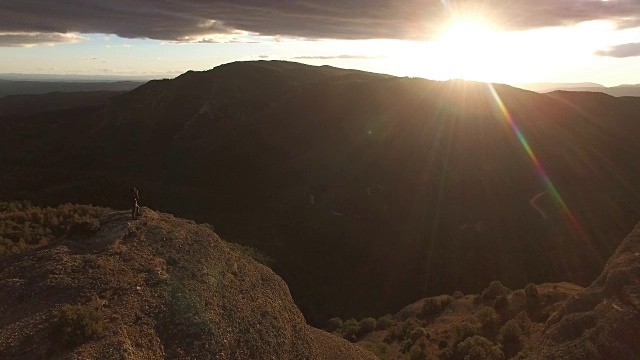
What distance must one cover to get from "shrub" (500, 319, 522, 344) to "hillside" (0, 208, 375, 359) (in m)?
8.33

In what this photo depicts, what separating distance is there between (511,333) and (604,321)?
26.3 ft

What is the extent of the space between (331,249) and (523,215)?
71.4 feet

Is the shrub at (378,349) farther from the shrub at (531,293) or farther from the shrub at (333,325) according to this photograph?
the shrub at (531,293)

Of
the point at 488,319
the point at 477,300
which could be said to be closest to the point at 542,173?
the point at 477,300

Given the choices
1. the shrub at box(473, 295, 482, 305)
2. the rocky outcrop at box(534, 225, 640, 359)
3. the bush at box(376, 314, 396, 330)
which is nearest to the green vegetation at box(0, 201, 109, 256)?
the bush at box(376, 314, 396, 330)

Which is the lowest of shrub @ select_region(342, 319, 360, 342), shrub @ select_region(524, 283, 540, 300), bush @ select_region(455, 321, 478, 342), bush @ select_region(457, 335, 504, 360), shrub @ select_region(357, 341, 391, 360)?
shrub @ select_region(342, 319, 360, 342)

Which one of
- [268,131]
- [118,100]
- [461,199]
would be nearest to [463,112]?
[461,199]

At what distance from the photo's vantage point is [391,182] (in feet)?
199

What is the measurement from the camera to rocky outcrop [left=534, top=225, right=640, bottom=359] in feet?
47.0

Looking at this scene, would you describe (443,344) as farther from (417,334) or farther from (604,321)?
(604,321)

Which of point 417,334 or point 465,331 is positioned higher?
point 465,331

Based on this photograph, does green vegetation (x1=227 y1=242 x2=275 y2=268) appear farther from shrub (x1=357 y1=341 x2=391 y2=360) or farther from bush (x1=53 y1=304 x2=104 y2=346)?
bush (x1=53 y1=304 x2=104 y2=346)

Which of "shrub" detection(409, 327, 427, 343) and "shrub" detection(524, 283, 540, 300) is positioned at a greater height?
"shrub" detection(524, 283, 540, 300)

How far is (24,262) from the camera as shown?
15750 mm
